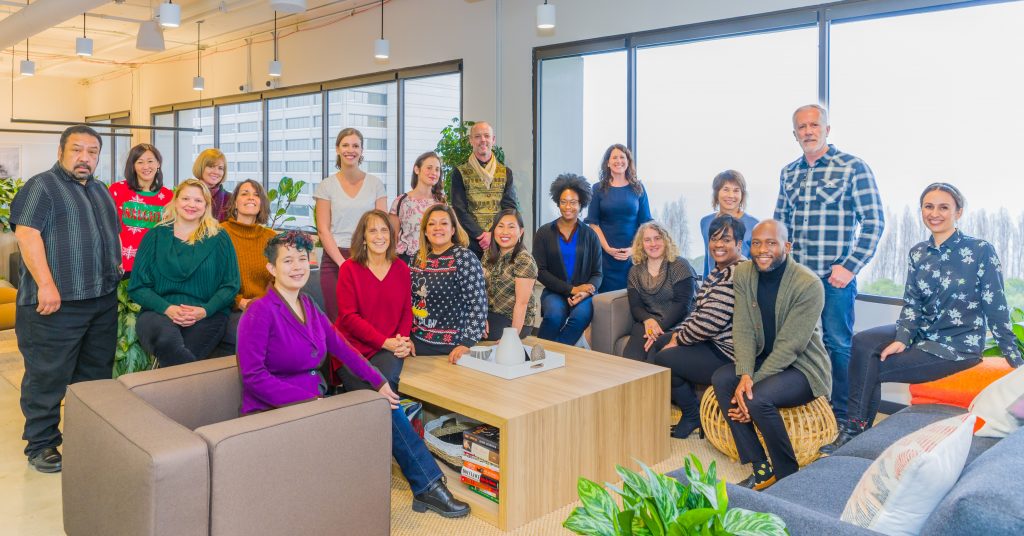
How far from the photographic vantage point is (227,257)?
3.83 meters

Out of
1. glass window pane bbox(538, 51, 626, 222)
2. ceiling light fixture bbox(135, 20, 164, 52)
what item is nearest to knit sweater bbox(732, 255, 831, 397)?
glass window pane bbox(538, 51, 626, 222)

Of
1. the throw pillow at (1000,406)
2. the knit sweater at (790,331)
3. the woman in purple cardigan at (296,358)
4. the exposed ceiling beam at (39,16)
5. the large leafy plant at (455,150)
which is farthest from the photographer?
the exposed ceiling beam at (39,16)

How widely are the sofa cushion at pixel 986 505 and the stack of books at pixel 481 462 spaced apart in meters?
1.74

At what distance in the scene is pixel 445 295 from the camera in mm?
3816

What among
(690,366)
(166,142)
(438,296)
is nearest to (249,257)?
(438,296)

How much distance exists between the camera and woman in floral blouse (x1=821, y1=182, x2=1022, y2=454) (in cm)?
335

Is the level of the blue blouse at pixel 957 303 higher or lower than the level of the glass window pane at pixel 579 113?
lower

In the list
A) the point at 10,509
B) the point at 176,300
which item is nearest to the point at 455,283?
the point at 176,300

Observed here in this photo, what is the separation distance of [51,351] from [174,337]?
0.50m

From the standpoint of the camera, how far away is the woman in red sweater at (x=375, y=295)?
3523 mm

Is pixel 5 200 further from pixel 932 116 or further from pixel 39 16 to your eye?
pixel 932 116

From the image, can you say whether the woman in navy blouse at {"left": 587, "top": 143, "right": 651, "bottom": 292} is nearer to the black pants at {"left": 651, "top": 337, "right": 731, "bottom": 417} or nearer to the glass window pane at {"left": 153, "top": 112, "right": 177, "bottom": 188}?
the black pants at {"left": 651, "top": 337, "right": 731, "bottom": 417}

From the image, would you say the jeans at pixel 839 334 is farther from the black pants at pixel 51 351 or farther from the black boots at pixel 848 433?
the black pants at pixel 51 351

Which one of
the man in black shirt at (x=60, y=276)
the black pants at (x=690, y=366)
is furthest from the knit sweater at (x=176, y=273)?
the black pants at (x=690, y=366)
